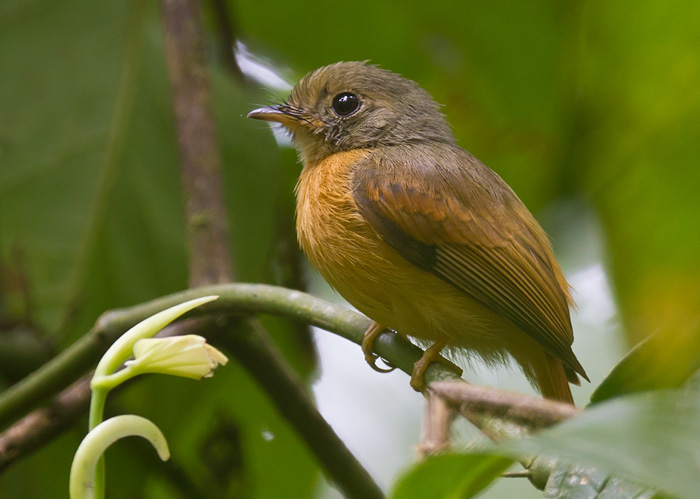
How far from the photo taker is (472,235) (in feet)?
7.00

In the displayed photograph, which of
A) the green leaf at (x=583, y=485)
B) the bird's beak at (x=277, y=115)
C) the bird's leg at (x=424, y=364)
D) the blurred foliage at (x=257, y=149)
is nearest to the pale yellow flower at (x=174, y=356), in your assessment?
the green leaf at (x=583, y=485)

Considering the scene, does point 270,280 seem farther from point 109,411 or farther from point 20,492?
point 20,492

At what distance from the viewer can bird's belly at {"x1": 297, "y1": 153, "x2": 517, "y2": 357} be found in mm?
2055

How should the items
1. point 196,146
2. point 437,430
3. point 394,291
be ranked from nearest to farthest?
1. point 437,430
2. point 394,291
3. point 196,146

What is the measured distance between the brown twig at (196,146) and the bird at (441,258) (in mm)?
243

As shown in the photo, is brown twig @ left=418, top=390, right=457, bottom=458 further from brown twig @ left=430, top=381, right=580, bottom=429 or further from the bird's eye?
the bird's eye

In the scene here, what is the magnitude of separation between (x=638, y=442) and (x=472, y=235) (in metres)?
1.47

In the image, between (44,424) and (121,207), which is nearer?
(44,424)

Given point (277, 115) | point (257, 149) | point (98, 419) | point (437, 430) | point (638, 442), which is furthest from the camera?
point (257, 149)

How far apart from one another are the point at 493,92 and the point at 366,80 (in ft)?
1.42

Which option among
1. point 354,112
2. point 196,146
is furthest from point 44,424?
point 354,112

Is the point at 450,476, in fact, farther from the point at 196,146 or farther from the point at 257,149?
the point at 257,149

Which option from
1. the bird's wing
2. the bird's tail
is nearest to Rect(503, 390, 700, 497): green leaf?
the bird's wing

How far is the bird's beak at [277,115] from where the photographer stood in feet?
8.39
